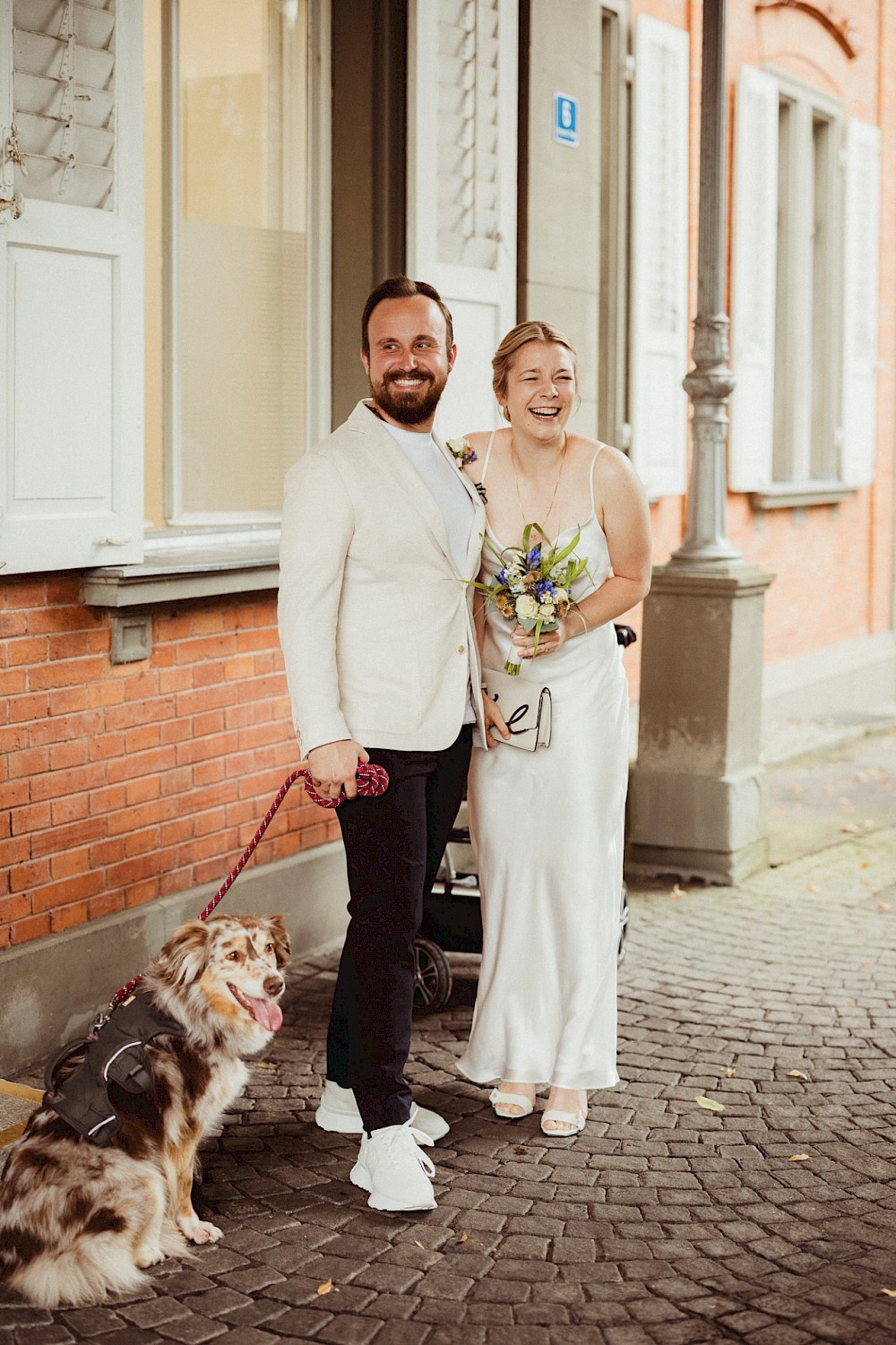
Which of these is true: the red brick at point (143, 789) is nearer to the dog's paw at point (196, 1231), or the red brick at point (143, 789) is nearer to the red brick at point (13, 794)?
the red brick at point (13, 794)

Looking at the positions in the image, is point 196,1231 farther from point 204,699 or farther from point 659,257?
point 659,257

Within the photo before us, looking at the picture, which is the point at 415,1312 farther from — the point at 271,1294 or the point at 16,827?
the point at 16,827

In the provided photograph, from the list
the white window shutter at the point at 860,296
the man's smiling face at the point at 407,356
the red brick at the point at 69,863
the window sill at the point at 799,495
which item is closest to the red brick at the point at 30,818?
the red brick at the point at 69,863

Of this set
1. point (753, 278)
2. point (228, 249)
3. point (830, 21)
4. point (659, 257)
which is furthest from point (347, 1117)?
point (830, 21)

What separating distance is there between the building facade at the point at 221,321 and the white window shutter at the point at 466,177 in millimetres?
14

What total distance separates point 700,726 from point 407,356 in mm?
3820

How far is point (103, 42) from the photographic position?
4883mm

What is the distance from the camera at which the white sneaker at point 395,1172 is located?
3.95 m

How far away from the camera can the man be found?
12.7 feet

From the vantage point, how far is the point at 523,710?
15.0 feet

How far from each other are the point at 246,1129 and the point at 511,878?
1.02 meters

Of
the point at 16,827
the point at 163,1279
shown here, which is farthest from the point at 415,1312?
the point at 16,827

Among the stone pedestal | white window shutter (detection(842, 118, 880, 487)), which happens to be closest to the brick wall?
the stone pedestal

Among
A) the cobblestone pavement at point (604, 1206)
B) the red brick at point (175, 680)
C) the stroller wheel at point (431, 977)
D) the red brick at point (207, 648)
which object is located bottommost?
the cobblestone pavement at point (604, 1206)
